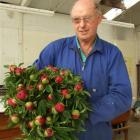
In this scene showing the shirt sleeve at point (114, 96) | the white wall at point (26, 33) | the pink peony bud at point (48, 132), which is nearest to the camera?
the pink peony bud at point (48, 132)

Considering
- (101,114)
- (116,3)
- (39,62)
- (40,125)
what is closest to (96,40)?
(39,62)

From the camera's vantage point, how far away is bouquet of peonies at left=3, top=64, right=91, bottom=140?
37.9 inches

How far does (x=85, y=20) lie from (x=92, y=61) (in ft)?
0.72

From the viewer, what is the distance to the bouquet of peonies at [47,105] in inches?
37.9

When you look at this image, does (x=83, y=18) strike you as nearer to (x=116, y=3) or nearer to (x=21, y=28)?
(x=116, y=3)

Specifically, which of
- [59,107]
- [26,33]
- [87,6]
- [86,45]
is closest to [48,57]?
[86,45]

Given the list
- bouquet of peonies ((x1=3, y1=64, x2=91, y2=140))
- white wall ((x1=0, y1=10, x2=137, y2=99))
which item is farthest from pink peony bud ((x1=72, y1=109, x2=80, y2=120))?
white wall ((x1=0, y1=10, x2=137, y2=99))

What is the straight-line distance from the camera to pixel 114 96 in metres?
1.16

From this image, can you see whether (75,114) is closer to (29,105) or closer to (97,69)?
(29,105)

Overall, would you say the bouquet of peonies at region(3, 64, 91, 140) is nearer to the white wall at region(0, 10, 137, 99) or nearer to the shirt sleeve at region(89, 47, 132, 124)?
the shirt sleeve at region(89, 47, 132, 124)

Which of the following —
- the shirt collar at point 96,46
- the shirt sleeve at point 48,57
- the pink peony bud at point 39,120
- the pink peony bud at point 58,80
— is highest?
the shirt collar at point 96,46

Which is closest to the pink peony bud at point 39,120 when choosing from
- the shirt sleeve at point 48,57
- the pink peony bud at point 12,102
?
the pink peony bud at point 12,102

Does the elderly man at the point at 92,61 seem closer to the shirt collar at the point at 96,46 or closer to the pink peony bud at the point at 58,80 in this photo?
the shirt collar at the point at 96,46

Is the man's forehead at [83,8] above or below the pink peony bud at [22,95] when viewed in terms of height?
above
